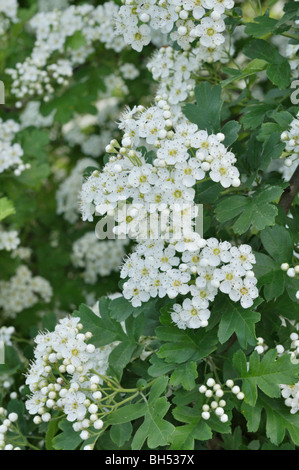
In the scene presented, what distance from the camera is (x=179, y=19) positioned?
86.1 inches

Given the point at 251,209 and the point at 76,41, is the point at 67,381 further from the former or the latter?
the point at 76,41

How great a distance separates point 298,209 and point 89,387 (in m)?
1.04

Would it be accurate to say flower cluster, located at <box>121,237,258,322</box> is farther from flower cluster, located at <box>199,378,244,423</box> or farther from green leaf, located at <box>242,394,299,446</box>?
green leaf, located at <box>242,394,299,446</box>

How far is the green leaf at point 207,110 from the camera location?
2146mm

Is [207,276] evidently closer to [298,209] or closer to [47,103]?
[298,209]

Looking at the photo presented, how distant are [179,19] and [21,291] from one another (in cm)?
241

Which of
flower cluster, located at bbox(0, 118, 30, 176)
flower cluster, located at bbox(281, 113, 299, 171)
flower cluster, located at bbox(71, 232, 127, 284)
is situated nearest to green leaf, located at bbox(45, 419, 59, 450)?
flower cluster, located at bbox(281, 113, 299, 171)

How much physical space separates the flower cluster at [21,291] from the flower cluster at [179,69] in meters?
1.92

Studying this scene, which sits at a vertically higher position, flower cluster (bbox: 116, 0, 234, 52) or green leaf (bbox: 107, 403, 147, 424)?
flower cluster (bbox: 116, 0, 234, 52)

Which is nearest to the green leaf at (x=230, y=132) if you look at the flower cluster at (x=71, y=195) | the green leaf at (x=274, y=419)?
the green leaf at (x=274, y=419)

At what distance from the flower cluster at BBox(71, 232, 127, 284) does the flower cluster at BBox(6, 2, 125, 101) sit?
1.03 metres

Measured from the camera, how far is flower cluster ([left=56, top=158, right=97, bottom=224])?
175 inches

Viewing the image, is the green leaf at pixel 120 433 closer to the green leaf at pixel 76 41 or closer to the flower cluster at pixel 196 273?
the flower cluster at pixel 196 273

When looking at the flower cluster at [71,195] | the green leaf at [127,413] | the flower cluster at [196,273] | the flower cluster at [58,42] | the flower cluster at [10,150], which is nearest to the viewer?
the flower cluster at [196,273]
